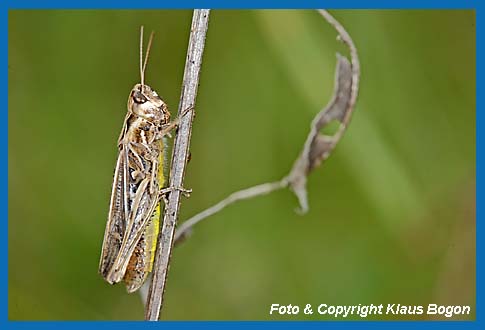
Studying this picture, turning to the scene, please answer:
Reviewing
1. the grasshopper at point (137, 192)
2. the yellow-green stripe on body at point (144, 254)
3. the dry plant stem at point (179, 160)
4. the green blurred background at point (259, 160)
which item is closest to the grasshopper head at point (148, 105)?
the grasshopper at point (137, 192)

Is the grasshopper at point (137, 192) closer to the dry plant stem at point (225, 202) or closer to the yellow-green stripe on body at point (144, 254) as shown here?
the yellow-green stripe on body at point (144, 254)

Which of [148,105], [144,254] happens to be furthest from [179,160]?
[144,254]

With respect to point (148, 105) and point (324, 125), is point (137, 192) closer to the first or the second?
point (148, 105)

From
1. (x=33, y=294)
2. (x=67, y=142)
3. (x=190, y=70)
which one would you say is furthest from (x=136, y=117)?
(x=33, y=294)

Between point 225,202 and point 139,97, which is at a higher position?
point 139,97

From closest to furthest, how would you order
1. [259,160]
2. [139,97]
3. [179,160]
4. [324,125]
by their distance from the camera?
[179,160], [324,125], [139,97], [259,160]

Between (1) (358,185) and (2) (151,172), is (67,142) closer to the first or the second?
(2) (151,172)
